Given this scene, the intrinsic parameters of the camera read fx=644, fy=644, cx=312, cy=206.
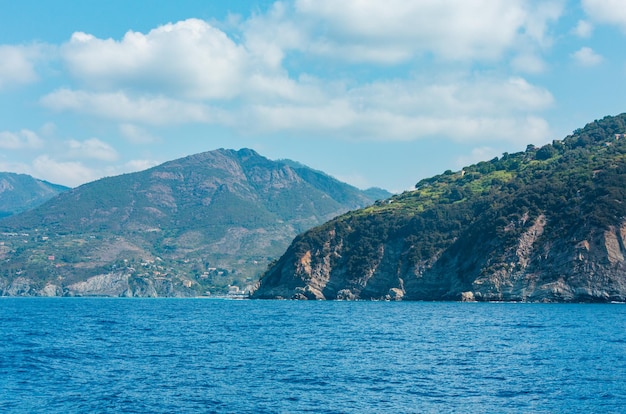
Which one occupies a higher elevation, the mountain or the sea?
the mountain

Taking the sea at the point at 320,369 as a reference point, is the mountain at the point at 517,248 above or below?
above

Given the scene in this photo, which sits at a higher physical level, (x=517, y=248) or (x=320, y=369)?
(x=517, y=248)

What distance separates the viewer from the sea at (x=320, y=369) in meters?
39.3

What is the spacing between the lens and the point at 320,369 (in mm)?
51688

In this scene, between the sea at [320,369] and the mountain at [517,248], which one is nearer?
the sea at [320,369]

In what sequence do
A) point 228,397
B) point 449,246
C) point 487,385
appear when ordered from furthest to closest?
1. point 449,246
2. point 487,385
3. point 228,397

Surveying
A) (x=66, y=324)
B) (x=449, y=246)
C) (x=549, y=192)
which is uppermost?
(x=549, y=192)

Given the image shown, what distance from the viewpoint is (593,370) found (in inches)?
1966

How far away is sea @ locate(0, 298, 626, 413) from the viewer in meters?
39.3

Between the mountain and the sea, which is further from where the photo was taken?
the mountain

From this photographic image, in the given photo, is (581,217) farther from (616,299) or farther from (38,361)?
(38,361)

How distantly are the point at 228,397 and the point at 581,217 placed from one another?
130 metres

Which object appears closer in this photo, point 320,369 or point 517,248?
Result: point 320,369

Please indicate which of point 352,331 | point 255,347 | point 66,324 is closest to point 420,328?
point 352,331
